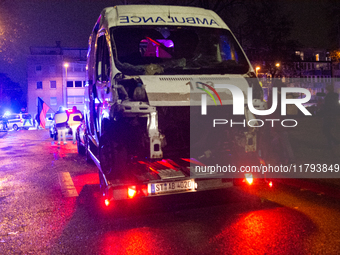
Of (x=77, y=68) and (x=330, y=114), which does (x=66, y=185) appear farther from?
(x=77, y=68)

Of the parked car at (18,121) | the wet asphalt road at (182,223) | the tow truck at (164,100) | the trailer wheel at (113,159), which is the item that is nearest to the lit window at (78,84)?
the parked car at (18,121)

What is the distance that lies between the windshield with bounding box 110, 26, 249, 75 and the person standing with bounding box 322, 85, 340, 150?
595 centimetres

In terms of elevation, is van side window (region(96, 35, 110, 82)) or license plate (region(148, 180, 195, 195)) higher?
van side window (region(96, 35, 110, 82))

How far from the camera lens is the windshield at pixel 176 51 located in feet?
17.8

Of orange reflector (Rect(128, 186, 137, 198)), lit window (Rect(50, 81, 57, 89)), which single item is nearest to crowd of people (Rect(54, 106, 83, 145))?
orange reflector (Rect(128, 186, 137, 198))

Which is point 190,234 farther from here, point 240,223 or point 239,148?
point 239,148

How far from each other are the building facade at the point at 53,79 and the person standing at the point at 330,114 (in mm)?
60664

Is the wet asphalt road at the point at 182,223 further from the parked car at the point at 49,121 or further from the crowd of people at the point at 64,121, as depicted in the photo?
the parked car at the point at 49,121

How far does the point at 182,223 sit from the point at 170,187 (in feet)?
2.01

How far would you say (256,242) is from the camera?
4.12 m

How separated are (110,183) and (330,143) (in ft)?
28.5

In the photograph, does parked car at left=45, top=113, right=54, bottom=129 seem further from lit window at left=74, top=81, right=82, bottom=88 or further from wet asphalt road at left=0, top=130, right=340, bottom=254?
lit window at left=74, top=81, right=82, bottom=88

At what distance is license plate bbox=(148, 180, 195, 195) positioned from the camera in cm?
469

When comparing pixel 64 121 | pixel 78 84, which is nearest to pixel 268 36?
pixel 64 121
